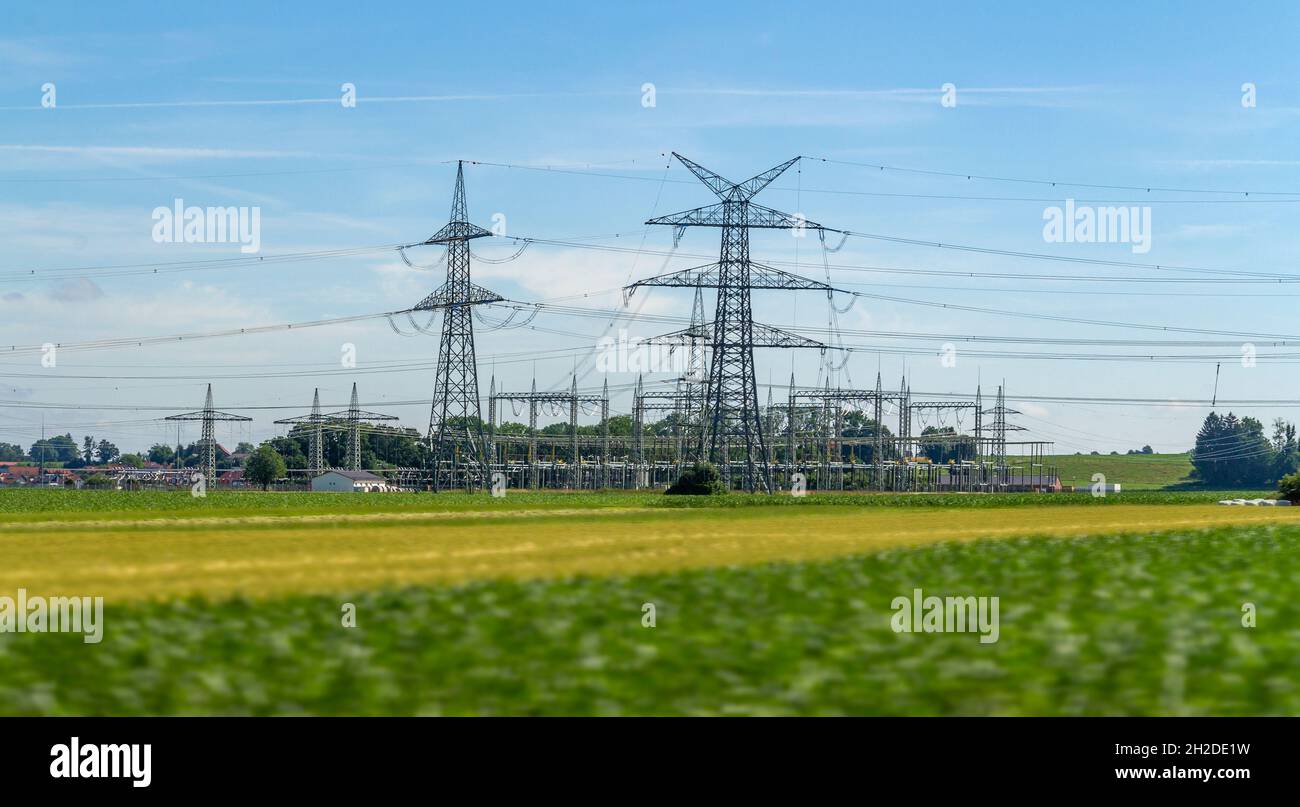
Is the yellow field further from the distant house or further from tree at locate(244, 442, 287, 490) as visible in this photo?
tree at locate(244, 442, 287, 490)

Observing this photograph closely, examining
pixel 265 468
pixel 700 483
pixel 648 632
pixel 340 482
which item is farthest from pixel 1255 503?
pixel 265 468

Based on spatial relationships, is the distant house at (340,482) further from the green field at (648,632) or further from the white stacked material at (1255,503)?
the green field at (648,632)

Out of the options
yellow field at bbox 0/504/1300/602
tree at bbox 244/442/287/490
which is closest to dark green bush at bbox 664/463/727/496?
yellow field at bbox 0/504/1300/602

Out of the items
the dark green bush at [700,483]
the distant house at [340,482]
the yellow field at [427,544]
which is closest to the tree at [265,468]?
the distant house at [340,482]

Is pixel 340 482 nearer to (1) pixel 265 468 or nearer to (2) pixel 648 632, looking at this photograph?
(1) pixel 265 468
